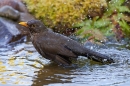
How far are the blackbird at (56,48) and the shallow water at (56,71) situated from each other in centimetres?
16

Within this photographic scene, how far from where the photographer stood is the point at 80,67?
24.8ft

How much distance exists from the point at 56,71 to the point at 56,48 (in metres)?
0.52

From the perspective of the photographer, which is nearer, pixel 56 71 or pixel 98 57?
pixel 56 71

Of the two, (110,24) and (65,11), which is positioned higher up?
(65,11)

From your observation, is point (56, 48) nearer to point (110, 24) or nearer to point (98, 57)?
point (98, 57)

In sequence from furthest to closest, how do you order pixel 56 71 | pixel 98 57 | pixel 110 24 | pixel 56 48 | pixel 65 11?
pixel 65 11 < pixel 110 24 < pixel 98 57 < pixel 56 48 < pixel 56 71

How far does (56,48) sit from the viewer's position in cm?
754

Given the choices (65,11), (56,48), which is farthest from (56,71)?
(65,11)

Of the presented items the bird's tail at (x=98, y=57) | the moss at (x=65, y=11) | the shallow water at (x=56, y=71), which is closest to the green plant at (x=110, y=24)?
the moss at (x=65, y=11)

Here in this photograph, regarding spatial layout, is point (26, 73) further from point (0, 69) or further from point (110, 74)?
point (110, 74)

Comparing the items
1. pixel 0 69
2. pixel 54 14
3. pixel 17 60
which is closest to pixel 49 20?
pixel 54 14

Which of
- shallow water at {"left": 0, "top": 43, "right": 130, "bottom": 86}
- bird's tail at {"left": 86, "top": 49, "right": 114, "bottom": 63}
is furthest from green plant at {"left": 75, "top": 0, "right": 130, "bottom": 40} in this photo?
bird's tail at {"left": 86, "top": 49, "right": 114, "bottom": 63}

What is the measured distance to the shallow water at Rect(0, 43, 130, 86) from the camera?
639 centimetres

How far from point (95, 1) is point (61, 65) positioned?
11.0 ft
